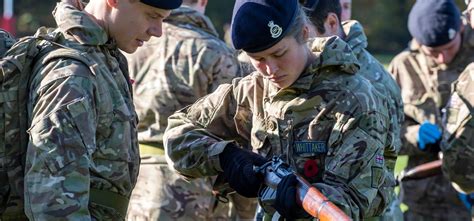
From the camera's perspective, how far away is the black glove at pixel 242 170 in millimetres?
4973

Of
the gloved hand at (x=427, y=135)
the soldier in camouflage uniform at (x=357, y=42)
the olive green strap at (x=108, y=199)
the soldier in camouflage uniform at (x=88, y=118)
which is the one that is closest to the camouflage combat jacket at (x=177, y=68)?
the soldier in camouflage uniform at (x=357, y=42)

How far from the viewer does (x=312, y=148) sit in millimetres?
5059

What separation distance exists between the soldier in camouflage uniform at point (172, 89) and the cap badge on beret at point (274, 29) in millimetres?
2715

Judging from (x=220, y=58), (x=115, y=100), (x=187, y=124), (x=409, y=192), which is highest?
(x=115, y=100)

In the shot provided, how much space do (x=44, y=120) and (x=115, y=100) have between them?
0.43 meters

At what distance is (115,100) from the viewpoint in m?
4.89

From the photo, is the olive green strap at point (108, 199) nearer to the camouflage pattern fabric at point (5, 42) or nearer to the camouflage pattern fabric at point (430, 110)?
the camouflage pattern fabric at point (5, 42)

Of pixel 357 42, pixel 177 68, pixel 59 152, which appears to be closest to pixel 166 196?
pixel 177 68

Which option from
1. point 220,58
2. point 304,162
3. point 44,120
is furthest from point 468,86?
point 44,120

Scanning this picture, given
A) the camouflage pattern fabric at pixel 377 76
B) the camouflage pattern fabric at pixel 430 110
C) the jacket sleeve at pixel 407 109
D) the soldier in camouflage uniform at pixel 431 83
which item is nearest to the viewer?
the camouflage pattern fabric at pixel 377 76

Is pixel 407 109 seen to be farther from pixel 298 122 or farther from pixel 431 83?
pixel 298 122

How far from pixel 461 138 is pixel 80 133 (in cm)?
309

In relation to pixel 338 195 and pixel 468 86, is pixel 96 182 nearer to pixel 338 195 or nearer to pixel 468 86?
pixel 338 195

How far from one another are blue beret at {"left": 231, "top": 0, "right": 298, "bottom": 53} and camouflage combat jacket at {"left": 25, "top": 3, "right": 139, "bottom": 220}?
1.82 ft
